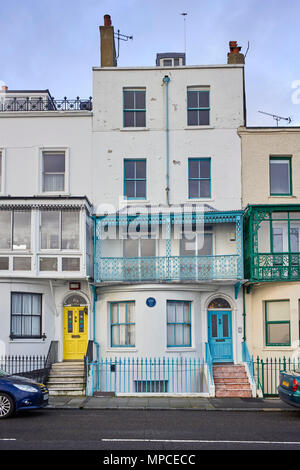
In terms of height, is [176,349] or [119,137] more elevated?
[119,137]

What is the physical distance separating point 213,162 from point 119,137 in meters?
3.83

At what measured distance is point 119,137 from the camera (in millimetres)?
22234

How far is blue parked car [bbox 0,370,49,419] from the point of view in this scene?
45.2 feet

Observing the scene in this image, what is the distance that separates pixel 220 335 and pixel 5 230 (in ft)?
29.0

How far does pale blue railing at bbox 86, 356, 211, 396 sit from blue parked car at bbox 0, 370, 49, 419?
513 cm

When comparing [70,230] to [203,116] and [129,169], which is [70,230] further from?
[203,116]

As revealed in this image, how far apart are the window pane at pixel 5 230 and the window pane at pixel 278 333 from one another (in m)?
9.94

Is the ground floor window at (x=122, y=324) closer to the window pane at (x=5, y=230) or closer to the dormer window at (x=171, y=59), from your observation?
the window pane at (x=5, y=230)

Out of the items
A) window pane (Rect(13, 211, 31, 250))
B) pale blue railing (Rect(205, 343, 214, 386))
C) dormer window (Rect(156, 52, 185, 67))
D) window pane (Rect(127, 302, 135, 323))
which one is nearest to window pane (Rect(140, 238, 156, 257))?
window pane (Rect(127, 302, 135, 323))

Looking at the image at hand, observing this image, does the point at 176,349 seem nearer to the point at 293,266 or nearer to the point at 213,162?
the point at 293,266

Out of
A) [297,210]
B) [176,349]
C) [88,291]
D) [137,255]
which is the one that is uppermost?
[297,210]

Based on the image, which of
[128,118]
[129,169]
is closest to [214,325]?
[129,169]
